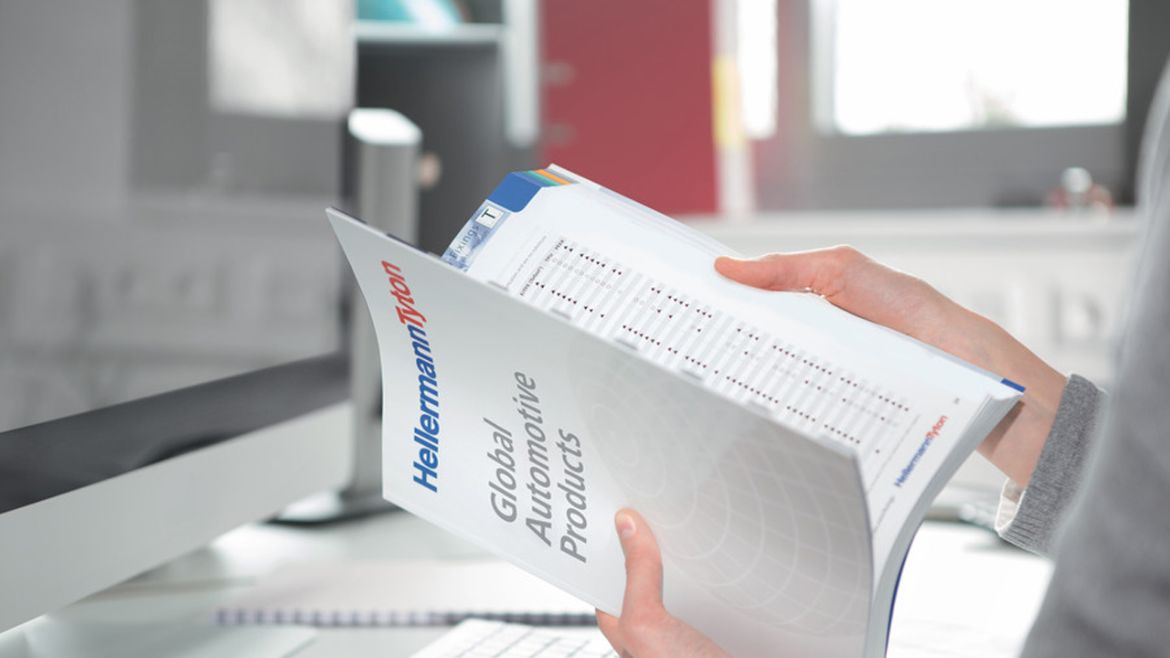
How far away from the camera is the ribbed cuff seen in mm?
744

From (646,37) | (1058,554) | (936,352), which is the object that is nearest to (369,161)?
(936,352)

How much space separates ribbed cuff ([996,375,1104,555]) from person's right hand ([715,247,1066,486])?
3 cm

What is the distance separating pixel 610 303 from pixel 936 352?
17 centimetres

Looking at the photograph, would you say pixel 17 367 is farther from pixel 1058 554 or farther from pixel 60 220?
pixel 1058 554

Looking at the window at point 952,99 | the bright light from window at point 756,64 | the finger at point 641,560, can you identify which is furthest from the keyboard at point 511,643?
the bright light from window at point 756,64

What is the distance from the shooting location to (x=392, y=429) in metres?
0.65

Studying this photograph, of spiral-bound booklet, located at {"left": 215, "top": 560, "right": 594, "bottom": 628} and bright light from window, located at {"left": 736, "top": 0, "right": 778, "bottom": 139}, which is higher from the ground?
bright light from window, located at {"left": 736, "top": 0, "right": 778, "bottom": 139}

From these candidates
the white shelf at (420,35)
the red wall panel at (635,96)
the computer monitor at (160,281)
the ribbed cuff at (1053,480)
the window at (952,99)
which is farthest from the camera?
the red wall panel at (635,96)

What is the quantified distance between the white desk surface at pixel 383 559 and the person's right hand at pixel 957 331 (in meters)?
0.13

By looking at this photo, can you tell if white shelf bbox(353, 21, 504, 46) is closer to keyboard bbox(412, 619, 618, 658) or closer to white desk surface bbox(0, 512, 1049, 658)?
white desk surface bbox(0, 512, 1049, 658)

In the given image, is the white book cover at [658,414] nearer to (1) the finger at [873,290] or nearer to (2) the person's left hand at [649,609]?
(2) the person's left hand at [649,609]

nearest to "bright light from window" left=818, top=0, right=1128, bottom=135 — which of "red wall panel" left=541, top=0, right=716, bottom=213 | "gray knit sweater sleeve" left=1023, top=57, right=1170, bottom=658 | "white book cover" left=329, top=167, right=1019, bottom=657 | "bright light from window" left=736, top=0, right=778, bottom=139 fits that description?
"bright light from window" left=736, top=0, right=778, bottom=139

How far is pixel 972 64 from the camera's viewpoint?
106 inches

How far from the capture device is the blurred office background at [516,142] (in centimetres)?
66
